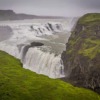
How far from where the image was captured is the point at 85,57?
5138cm

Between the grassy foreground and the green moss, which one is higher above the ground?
the green moss

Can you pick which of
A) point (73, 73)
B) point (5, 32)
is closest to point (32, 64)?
point (73, 73)

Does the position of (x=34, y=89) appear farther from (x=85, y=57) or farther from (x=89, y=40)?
(x=89, y=40)

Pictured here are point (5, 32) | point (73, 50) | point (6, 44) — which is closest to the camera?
point (73, 50)

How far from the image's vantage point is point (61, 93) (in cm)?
3778

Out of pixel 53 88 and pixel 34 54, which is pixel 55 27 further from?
pixel 53 88

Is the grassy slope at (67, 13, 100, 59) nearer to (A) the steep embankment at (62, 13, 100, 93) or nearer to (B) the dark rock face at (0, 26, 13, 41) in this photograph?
(A) the steep embankment at (62, 13, 100, 93)

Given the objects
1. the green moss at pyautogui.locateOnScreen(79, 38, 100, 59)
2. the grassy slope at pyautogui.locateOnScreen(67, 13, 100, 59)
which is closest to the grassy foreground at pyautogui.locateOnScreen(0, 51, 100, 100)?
the green moss at pyautogui.locateOnScreen(79, 38, 100, 59)

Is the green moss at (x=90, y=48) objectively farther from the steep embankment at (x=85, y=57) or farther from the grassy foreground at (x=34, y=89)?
the grassy foreground at (x=34, y=89)

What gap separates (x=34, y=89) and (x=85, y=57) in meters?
15.7

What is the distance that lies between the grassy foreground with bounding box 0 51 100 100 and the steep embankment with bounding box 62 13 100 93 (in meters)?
4.93

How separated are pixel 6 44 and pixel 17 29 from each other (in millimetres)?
38745

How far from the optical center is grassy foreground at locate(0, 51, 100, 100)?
36531 mm

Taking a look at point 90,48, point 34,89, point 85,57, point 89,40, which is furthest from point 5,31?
point 34,89
